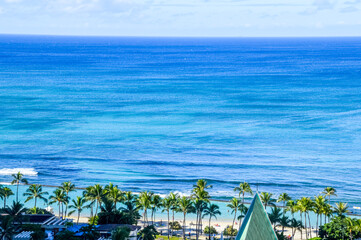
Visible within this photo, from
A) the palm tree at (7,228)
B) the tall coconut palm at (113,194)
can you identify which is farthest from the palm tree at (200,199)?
the palm tree at (7,228)

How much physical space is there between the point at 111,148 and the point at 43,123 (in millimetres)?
26724

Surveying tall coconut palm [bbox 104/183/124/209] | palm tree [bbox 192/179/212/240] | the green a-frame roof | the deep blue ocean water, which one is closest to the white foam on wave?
the deep blue ocean water

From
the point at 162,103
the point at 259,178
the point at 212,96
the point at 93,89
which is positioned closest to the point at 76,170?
the point at 259,178

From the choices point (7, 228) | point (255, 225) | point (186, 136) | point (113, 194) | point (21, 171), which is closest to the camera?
point (255, 225)

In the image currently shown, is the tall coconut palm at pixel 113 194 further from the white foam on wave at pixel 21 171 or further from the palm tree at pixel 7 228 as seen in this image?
the white foam on wave at pixel 21 171

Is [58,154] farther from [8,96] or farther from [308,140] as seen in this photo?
[8,96]

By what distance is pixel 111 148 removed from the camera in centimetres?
10225

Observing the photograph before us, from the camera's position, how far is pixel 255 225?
27.8 metres

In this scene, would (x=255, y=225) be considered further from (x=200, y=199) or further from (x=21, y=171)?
(x=21, y=171)

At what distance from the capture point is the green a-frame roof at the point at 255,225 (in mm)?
27438

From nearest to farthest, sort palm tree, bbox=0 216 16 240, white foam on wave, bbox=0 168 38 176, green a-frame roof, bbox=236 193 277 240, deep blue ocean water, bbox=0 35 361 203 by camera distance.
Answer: green a-frame roof, bbox=236 193 277 240
palm tree, bbox=0 216 16 240
deep blue ocean water, bbox=0 35 361 203
white foam on wave, bbox=0 168 38 176

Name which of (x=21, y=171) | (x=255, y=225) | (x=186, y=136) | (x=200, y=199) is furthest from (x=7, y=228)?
(x=186, y=136)

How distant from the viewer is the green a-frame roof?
27.4 meters

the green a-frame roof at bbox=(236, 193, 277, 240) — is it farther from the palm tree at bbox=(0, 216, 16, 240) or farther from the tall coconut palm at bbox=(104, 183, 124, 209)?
the tall coconut palm at bbox=(104, 183, 124, 209)
